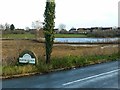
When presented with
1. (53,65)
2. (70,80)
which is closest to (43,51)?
(53,65)

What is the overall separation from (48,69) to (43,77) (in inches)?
79.9

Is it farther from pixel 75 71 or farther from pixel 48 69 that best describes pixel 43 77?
pixel 75 71

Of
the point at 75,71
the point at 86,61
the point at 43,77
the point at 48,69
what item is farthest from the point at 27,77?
the point at 86,61

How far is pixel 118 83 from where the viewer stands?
1582cm

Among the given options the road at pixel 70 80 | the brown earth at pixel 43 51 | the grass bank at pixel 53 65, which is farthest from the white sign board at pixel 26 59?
the road at pixel 70 80

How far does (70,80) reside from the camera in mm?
16391

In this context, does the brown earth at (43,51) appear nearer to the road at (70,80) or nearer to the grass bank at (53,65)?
the grass bank at (53,65)

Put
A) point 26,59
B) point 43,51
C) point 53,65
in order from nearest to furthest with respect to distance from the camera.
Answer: point 26,59 → point 53,65 → point 43,51

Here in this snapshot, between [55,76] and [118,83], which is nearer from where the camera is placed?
[118,83]

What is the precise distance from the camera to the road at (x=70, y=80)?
583 inches

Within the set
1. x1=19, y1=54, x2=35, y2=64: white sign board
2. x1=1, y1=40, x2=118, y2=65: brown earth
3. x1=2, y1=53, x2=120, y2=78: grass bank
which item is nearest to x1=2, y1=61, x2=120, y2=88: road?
x1=2, y1=53, x2=120, y2=78: grass bank

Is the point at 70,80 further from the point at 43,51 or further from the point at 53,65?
the point at 43,51

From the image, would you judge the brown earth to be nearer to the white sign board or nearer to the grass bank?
the white sign board

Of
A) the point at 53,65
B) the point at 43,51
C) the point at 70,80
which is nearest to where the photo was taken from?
the point at 70,80
